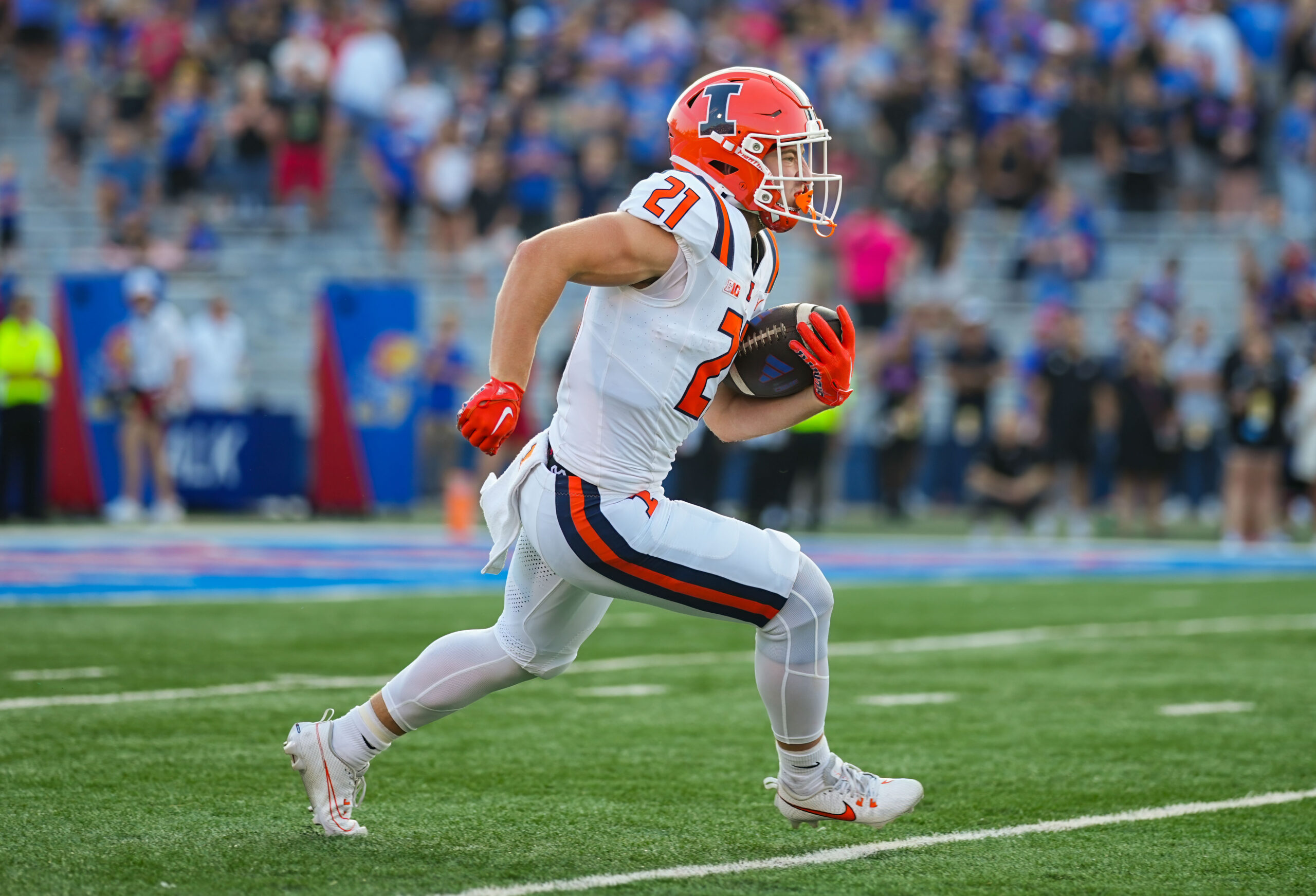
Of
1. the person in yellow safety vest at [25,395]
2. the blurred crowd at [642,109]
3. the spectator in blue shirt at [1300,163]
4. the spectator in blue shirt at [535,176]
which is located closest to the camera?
the person in yellow safety vest at [25,395]

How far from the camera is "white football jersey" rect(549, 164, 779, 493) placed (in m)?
4.28

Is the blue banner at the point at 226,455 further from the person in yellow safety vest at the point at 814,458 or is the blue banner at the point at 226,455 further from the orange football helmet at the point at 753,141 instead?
the orange football helmet at the point at 753,141

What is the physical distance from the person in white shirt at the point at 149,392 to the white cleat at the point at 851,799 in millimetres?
12129

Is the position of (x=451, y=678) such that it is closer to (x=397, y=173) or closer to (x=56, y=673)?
(x=56, y=673)

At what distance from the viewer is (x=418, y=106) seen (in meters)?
20.2

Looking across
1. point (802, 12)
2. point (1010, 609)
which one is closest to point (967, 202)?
point (802, 12)

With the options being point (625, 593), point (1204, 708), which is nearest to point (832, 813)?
point (625, 593)

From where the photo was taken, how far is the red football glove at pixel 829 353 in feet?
14.7

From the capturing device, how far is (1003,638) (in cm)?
913

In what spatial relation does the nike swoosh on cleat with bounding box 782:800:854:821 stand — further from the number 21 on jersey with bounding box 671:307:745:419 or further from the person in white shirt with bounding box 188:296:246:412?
the person in white shirt with bounding box 188:296:246:412

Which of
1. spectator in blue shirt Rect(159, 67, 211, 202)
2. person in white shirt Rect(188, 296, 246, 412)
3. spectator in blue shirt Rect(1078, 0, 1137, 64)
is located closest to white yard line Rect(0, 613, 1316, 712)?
person in white shirt Rect(188, 296, 246, 412)

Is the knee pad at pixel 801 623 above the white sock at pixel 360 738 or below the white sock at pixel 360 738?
above

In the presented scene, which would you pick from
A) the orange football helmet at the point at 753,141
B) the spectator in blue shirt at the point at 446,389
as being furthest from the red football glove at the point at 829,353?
the spectator in blue shirt at the point at 446,389

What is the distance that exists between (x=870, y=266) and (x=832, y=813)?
551 inches
